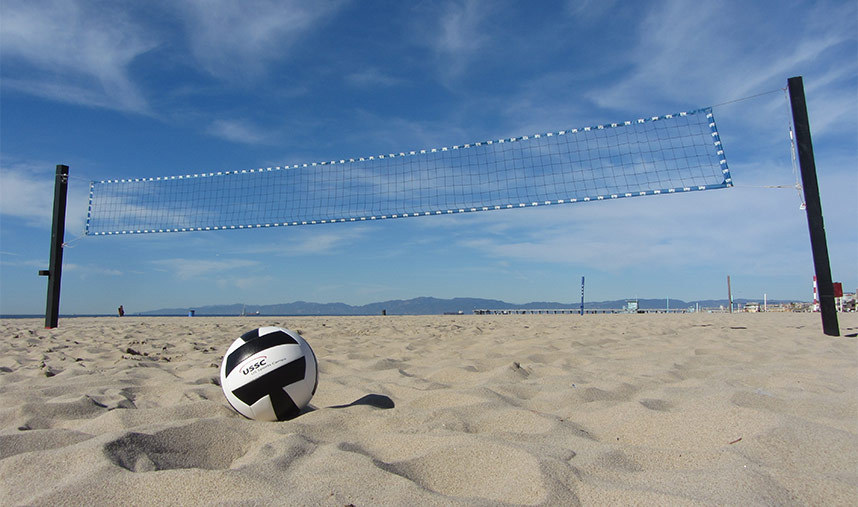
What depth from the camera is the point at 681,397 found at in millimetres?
2578

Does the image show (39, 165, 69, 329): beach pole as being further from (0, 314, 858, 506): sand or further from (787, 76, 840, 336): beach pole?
(787, 76, 840, 336): beach pole

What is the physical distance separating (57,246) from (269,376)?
782cm

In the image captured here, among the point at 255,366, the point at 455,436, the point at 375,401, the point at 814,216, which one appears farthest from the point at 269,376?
the point at 814,216

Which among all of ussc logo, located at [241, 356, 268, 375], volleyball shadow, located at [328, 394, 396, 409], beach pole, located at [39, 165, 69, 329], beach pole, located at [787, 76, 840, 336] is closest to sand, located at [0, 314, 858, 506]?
volleyball shadow, located at [328, 394, 396, 409]

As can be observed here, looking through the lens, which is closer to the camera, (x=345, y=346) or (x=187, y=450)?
(x=187, y=450)

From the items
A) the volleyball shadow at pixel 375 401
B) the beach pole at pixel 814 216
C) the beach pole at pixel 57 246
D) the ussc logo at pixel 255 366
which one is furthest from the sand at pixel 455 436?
the beach pole at pixel 57 246

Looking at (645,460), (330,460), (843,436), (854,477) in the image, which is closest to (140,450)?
(330,460)

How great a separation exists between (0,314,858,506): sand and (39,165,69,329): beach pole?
17.4ft

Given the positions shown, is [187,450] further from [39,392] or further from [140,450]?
[39,392]

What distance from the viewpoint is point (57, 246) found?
26.8 feet

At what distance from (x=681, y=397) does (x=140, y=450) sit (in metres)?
2.42

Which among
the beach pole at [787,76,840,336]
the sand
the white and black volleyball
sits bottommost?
the sand

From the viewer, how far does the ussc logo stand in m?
2.42

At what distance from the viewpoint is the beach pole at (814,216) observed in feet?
18.9
